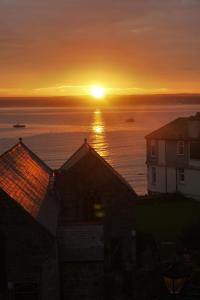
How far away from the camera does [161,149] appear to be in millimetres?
62969

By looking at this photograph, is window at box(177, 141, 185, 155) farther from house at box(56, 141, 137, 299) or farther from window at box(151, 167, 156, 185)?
house at box(56, 141, 137, 299)

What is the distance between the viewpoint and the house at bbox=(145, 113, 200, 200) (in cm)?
5984

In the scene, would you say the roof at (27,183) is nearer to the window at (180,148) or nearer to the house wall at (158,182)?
the window at (180,148)

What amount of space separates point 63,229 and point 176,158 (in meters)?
35.0

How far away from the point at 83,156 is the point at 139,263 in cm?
668

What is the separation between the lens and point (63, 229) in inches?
1106

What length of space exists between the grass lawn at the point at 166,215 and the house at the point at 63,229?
23.6 ft

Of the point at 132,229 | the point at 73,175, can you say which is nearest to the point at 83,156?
the point at 73,175

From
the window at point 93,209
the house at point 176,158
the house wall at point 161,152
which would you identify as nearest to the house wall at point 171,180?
the house at point 176,158

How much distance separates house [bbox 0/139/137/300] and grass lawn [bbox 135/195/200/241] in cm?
720

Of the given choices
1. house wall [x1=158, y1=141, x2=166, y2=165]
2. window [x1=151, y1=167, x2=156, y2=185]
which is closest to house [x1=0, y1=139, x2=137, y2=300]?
house wall [x1=158, y1=141, x2=166, y2=165]

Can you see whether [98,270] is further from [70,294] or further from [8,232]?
[8,232]

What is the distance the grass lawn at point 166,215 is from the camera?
135 feet

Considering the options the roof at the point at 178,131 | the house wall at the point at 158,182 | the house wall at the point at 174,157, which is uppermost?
the roof at the point at 178,131
